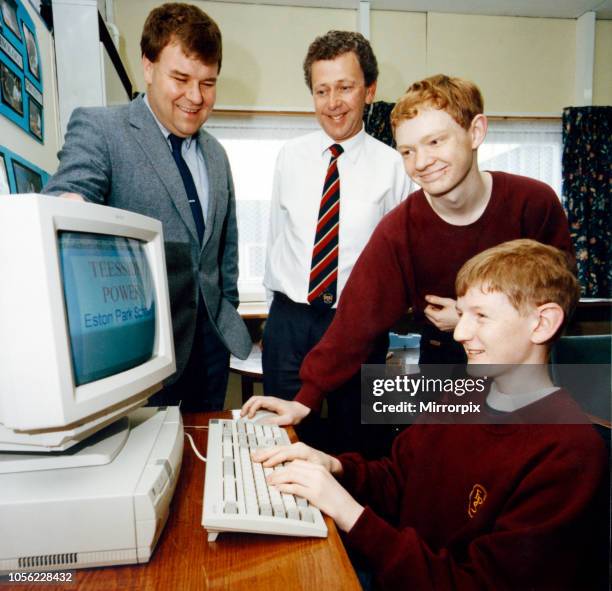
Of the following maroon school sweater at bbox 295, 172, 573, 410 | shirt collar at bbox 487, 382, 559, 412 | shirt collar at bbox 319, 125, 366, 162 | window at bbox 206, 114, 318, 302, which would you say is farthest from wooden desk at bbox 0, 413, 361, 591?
window at bbox 206, 114, 318, 302

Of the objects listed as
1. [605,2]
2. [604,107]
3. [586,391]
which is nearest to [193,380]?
[586,391]

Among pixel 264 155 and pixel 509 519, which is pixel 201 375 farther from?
pixel 264 155

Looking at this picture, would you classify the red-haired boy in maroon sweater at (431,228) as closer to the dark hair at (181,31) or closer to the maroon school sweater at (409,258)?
the maroon school sweater at (409,258)

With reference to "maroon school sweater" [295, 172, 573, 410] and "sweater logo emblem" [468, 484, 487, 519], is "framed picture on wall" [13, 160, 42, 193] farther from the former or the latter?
"sweater logo emblem" [468, 484, 487, 519]

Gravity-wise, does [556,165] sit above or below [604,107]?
below

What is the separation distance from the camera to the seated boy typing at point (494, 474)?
595 mm

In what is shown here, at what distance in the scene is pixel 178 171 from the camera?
3.97 ft

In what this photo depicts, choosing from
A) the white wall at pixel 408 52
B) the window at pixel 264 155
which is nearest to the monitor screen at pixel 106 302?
the window at pixel 264 155

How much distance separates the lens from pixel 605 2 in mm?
3307

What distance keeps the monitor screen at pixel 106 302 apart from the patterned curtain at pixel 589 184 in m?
3.55

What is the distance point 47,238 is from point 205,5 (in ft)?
10.8

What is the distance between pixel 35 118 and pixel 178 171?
18.1 inches

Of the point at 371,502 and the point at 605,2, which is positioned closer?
the point at 371,502

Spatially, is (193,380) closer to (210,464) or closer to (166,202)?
(166,202)
